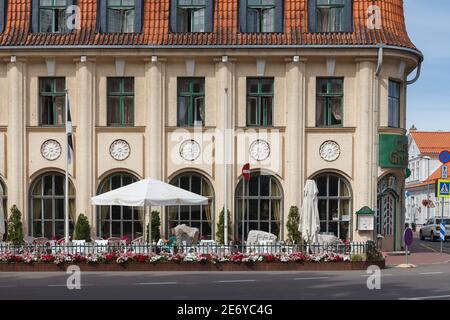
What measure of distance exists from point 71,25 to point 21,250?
10.8m

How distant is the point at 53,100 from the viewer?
30594mm

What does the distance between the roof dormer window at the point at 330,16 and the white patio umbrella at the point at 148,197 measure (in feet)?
31.4

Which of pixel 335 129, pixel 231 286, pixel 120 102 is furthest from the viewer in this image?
pixel 120 102

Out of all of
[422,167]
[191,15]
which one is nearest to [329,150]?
[191,15]

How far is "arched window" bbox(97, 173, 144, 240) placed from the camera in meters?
30.3

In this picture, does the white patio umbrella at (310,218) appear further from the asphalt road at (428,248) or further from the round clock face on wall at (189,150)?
the asphalt road at (428,248)

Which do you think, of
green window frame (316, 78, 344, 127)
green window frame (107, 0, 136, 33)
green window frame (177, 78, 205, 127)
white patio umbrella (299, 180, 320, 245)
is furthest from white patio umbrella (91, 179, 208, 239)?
green window frame (107, 0, 136, 33)

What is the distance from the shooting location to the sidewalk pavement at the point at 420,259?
87.2 ft

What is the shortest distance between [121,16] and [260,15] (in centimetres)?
539

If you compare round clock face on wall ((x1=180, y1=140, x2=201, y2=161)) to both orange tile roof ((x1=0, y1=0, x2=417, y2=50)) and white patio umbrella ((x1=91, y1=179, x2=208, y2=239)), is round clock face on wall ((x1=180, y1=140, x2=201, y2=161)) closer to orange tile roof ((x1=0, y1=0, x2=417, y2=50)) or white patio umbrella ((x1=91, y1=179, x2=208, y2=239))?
orange tile roof ((x1=0, y1=0, x2=417, y2=50))

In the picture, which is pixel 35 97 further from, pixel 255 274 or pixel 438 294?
pixel 438 294

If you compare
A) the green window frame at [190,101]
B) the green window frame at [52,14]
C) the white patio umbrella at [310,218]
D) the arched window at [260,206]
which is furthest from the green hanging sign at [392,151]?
the green window frame at [52,14]

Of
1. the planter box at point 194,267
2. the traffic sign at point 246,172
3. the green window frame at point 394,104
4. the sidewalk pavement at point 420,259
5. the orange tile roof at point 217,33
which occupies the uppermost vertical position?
the orange tile roof at point 217,33

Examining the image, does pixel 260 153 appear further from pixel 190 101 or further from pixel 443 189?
pixel 443 189
